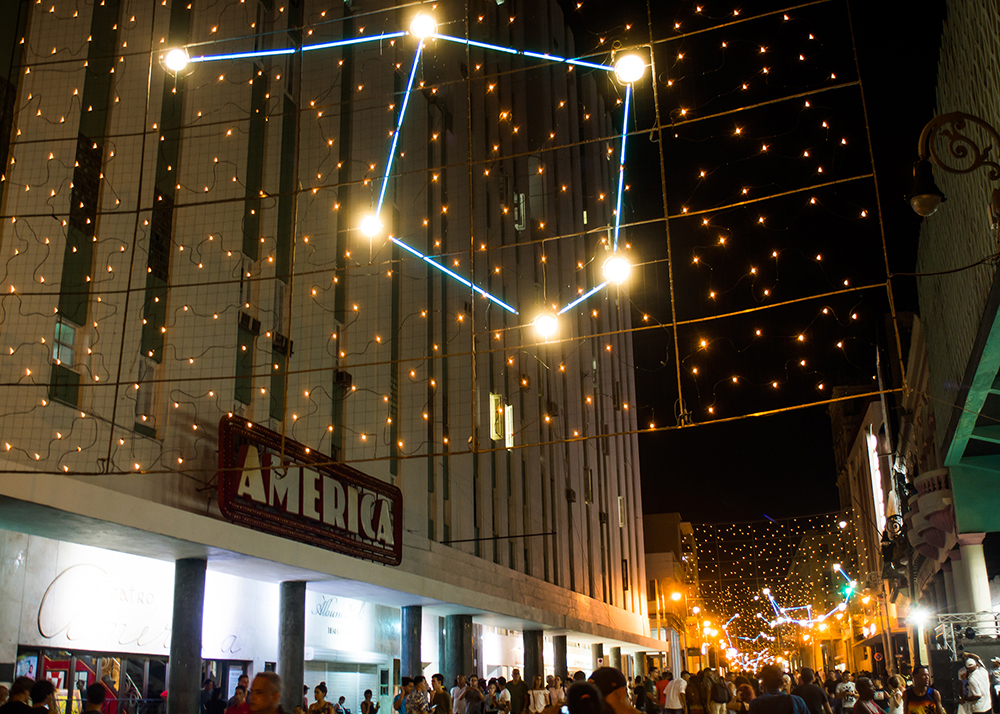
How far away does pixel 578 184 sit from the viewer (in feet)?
120

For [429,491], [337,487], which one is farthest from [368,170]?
[429,491]

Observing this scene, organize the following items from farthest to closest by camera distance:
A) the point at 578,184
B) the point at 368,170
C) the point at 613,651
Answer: the point at 613,651
the point at 578,184
the point at 368,170

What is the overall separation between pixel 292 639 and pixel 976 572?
1359 cm

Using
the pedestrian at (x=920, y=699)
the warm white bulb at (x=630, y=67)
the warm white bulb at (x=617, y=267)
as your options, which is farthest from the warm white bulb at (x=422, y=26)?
the pedestrian at (x=920, y=699)

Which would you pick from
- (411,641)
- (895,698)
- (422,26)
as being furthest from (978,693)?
(411,641)

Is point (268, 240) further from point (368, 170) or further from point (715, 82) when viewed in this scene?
point (715, 82)

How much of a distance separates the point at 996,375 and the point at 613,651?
30.8 m

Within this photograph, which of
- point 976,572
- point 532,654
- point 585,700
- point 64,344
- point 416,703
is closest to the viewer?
point 585,700

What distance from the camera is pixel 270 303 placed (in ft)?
50.7

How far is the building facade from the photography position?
10469 millimetres

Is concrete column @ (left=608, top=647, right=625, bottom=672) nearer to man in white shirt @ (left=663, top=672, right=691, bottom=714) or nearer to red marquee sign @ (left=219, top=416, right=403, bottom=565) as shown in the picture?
man in white shirt @ (left=663, top=672, right=691, bottom=714)

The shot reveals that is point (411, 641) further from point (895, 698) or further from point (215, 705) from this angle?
point (895, 698)

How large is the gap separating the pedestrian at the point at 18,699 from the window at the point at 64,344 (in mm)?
4708

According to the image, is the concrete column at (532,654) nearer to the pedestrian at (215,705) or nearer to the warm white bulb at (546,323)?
the pedestrian at (215,705)
